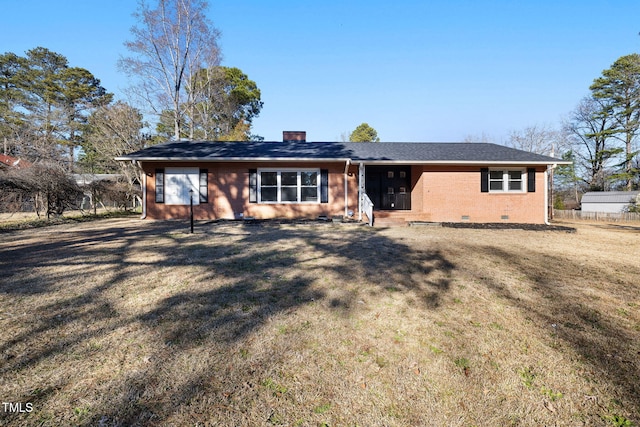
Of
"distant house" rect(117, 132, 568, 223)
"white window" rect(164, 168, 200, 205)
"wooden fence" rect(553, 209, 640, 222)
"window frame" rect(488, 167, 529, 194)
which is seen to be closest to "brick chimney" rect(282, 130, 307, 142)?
"distant house" rect(117, 132, 568, 223)

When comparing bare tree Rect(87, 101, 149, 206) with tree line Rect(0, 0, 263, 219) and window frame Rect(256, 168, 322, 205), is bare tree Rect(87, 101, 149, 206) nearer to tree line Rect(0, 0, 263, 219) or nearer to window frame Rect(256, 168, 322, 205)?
tree line Rect(0, 0, 263, 219)

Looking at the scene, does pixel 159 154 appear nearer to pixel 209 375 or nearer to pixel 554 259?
pixel 209 375

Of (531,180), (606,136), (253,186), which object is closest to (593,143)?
(606,136)

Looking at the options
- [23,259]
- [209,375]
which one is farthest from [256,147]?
[209,375]

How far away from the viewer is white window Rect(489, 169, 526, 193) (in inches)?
473

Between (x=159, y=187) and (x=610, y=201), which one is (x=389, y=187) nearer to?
(x=159, y=187)

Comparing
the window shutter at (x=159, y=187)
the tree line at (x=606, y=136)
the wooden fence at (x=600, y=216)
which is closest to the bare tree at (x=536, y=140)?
the tree line at (x=606, y=136)

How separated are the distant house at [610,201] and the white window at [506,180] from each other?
13162mm

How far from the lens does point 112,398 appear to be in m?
1.93

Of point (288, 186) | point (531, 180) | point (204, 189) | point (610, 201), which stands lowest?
point (610, 201)

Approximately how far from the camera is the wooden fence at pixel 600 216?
17234 mm

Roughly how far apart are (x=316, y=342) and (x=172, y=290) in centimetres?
224

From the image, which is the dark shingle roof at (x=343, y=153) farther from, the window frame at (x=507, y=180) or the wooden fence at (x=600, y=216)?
the wooden fence at (x=600, y=216)

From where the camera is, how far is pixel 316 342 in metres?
2.64
